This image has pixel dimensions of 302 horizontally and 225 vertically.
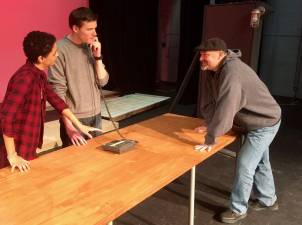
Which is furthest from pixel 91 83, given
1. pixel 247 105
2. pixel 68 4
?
pixel 68 4

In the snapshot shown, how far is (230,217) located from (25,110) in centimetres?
157

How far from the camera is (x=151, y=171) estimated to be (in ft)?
5.04

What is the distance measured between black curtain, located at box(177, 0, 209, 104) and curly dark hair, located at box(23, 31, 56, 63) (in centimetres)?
422

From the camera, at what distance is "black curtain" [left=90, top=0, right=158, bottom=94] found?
Result: 227 inches

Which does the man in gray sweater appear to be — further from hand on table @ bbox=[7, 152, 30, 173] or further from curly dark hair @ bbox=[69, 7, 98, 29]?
hand on table @ bbox=[7, 152, 30, 173]

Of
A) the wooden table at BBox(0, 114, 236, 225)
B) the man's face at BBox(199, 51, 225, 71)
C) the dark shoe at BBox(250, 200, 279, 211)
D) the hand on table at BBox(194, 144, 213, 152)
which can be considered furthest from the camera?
the dark shoe at BBox(250, 200, 279, 211)

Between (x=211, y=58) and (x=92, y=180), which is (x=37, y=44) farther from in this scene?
(x=211, y=58)

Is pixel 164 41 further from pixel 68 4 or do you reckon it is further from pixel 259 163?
pixel 259 163

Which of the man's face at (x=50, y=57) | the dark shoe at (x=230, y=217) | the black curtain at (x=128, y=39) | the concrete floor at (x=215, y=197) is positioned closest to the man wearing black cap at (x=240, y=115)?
the dark shoe at (x=230, y=217)

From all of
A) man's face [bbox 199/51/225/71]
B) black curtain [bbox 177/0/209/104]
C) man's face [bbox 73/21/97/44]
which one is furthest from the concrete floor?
black curtain [bbox 177/0/209/104]

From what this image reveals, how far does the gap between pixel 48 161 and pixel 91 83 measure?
2.13 ft

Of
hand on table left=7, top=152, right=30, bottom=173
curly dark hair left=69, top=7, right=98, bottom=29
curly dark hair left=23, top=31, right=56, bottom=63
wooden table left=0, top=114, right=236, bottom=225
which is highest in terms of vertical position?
curly dark hair left=69, top=7, right=98, bottom=29

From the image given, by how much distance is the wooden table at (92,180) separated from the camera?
1172 mm

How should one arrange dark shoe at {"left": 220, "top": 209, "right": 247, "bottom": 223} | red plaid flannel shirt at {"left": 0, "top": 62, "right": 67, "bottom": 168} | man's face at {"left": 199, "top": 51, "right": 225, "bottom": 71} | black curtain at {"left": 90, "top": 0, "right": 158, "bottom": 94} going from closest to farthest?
red plaid flannel shirt at {"left": 0, "top": 62, "right": 67, "bottom": 168} < man's face at {"left": 199, "top": 51, "right": 225, "bottom": 71} < dark shoe at {"left": 220, "top": 209, "right": 247, "bottom": 223} < black curtain at {"left": 90, "top": 0, "right": 158, "bottom": 94}
